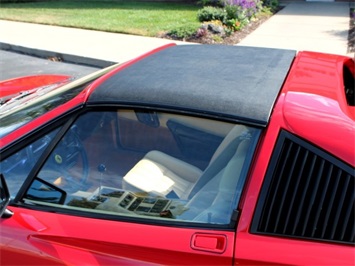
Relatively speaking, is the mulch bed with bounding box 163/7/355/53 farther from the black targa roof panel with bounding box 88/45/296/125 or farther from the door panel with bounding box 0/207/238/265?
the door panel with bounding box 0/207/238/265

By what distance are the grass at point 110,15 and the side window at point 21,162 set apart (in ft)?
28.8

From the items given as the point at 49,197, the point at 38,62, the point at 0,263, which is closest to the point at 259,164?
the point at 49,197

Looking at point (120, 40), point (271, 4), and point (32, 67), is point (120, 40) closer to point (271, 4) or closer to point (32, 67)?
point (32, 67)

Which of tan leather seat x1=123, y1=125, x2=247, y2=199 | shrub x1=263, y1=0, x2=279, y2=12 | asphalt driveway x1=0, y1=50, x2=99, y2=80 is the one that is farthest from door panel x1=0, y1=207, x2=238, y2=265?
shrub x1=263, y1=0, x2=279, y2=12

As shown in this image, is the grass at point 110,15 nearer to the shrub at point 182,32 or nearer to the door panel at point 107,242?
the shrub at point 182,32

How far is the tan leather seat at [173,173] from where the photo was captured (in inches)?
75.4

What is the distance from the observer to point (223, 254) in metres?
1.57

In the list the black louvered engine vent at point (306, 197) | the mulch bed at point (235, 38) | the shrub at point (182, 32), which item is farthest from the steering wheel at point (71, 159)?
the shrub at point (182, 32)

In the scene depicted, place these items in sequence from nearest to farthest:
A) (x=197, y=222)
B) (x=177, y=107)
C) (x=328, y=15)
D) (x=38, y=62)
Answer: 1. (x=197, y=222)
2. (x=177, y=107)
3. (x=38, y=62)
4. (x=328, y=15)

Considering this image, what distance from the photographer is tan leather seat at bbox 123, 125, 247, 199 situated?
6.28 ft

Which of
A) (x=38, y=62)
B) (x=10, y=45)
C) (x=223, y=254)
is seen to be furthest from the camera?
(x=10, y=45)

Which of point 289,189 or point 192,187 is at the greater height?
point 289,189

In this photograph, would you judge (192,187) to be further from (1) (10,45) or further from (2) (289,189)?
(1) (10,45)

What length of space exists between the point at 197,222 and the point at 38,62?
25.1ft
